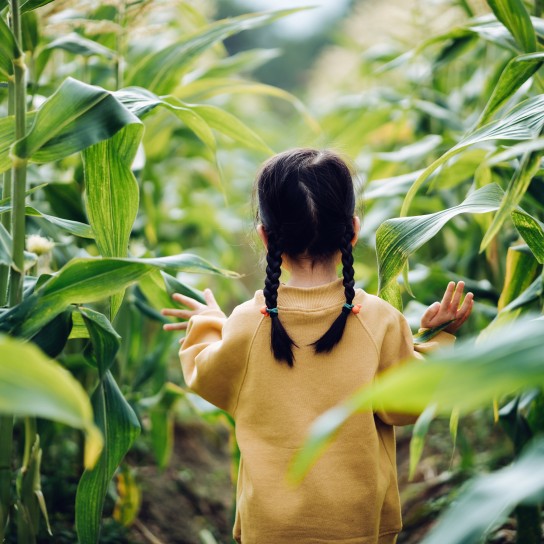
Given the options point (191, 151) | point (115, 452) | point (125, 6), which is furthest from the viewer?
point (191, 151)

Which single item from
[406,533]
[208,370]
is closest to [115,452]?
[208,370]

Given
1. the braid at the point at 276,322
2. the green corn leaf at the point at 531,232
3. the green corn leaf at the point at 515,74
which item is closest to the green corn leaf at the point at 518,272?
the green corn leaf at the point at 531,232

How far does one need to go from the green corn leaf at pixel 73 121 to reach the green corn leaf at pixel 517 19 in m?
0.56

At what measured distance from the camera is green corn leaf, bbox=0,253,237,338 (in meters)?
0.75

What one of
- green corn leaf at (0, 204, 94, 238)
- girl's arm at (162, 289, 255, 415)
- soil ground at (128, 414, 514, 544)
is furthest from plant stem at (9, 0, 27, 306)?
soil ground at (128, 414, 514, 544)

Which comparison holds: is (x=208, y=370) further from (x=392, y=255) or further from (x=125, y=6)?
(x=125, y=6)

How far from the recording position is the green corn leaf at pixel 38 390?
0.41 meters

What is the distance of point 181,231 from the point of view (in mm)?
2049

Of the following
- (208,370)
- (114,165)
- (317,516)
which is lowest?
(317,516)

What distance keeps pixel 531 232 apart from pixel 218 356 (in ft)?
1.42

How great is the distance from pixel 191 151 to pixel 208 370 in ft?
3.91

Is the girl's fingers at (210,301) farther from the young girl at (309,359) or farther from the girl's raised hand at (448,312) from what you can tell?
the girl's raised hand at (448,312)

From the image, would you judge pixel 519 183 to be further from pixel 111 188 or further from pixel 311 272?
pixel 111 188

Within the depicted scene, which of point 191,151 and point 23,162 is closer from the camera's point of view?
point 23,162
